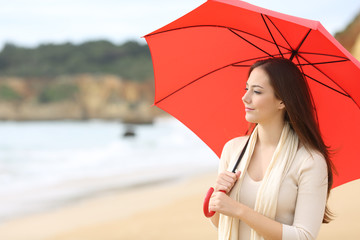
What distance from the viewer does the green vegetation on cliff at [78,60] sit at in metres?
80.2

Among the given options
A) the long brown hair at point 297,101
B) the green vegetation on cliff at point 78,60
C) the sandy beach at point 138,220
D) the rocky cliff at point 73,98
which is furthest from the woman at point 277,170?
the green vegetation on cliff at point 78,60

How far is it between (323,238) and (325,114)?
3.37 meters

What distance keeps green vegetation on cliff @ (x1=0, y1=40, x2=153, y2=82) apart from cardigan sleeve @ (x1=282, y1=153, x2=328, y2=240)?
256 ft

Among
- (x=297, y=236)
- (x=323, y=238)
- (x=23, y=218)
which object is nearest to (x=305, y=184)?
(x=297, y=236)

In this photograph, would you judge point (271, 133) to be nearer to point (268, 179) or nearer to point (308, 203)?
point (268, 179)

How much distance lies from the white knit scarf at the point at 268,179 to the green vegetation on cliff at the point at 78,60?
77.9m

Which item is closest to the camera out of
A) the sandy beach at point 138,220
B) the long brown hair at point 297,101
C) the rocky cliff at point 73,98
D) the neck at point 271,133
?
the long brown hair at point 297,101

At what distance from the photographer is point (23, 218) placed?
7328mm

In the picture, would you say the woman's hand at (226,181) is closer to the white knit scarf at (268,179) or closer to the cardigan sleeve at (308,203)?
the white knit scarf at (268,179)

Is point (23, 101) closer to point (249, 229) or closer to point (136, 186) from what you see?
point (136, 186)

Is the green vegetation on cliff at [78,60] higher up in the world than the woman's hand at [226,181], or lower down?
higher up

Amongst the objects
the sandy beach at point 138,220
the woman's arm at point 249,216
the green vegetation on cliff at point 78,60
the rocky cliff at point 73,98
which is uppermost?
the green vegetation on cliff at point 78,60

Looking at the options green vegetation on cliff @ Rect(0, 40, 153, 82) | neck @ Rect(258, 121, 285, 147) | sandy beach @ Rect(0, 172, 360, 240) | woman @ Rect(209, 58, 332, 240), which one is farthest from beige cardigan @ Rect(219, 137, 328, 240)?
green vegetation on cliff @ Rect(0, 40, 153, 82)

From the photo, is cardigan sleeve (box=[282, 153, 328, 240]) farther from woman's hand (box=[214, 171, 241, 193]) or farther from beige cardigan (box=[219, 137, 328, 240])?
woman's hand (box=[214, 171, 241, 193])
